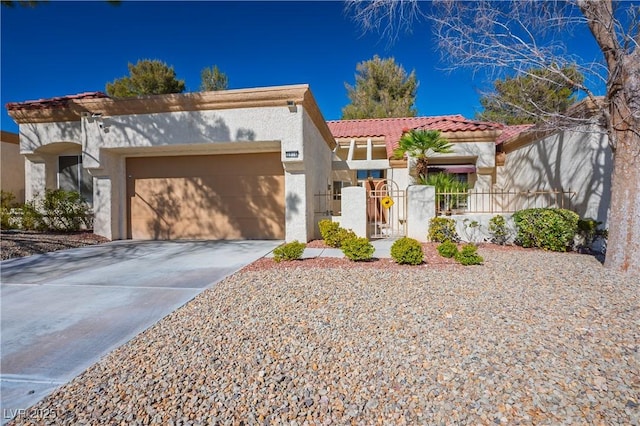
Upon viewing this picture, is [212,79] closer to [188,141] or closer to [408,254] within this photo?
[188,141]

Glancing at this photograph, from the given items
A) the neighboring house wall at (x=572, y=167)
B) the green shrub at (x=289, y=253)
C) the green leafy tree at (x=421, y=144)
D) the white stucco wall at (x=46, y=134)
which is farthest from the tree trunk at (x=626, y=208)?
the white stucco wall at (x=46, y=134)

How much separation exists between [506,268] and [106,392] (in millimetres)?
7165

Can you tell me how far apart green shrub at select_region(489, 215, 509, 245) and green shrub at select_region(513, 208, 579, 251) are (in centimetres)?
44

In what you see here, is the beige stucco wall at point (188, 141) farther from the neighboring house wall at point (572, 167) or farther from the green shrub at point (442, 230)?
the neighboring house wall at point (572, 167)

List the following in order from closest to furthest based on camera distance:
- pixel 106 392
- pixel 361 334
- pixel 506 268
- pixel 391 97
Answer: pixel 106 392, pixel 361 334, pixel 506 268, pixel 391 97

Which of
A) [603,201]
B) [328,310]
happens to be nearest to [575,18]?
[603,201]

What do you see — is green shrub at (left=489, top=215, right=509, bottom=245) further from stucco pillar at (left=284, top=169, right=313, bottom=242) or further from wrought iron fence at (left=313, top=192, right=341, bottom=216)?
stucco pillar at (left=284, top=169, right=313, bottom=242)

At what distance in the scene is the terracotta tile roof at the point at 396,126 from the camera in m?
14.3

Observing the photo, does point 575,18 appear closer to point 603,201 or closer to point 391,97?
point 603,201

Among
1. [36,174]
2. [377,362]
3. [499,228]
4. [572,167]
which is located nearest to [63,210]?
[36,174]

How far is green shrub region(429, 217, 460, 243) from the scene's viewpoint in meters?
10.6

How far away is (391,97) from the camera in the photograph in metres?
28.4

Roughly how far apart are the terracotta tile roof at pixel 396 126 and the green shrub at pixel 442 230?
5053 mm

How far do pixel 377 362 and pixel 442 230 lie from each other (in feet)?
26.7
